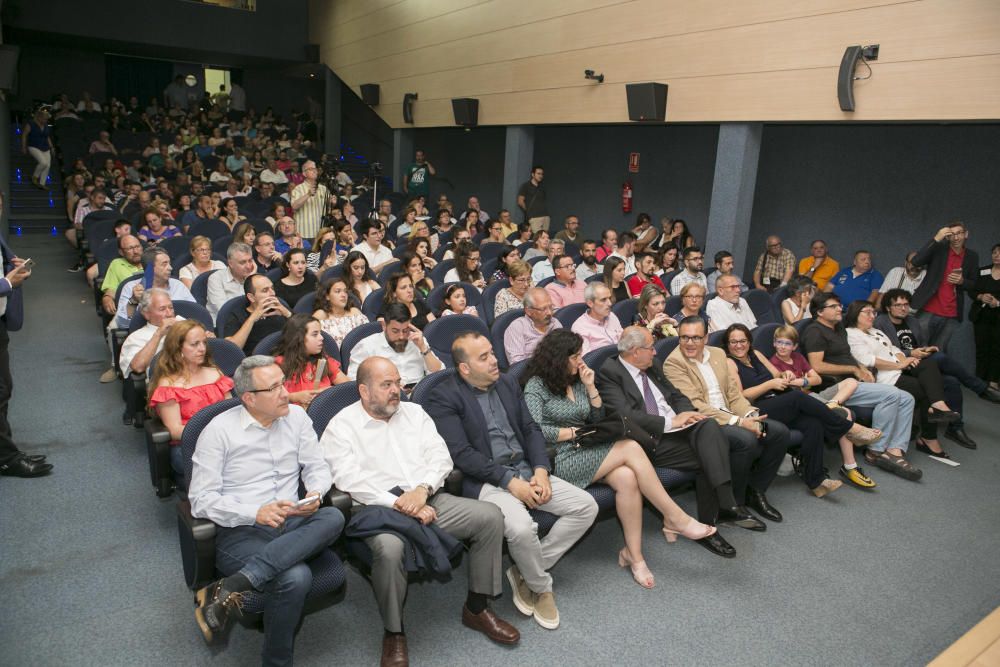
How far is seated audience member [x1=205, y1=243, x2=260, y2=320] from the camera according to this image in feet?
17.1

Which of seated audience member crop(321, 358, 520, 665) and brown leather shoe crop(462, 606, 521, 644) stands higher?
seated audience member crop(321, 358, 520, 665)

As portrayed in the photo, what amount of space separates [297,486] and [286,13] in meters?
17.4

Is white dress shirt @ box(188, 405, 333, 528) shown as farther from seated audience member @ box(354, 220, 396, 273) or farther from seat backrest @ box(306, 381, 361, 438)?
seated audience member @ box(354, 220, 396, 273)

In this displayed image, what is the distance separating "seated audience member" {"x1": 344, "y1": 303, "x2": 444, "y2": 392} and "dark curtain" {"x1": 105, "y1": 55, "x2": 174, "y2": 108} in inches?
713

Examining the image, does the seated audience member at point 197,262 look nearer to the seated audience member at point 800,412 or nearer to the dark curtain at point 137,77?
the seated audience member at point 800,412

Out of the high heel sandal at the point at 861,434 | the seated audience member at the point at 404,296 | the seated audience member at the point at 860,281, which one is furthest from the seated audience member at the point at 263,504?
the seated audience member at the point at 860,281

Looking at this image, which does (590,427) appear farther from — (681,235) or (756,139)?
(681,235)

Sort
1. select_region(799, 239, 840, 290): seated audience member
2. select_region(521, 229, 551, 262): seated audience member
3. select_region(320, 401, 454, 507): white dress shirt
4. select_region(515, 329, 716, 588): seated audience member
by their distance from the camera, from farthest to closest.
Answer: select_region(521, 229, 551, 262): seated audience member, select_region(799, 239, 840, 290): seated audience member, select_region(515, 329, 716, 588): seated audience member, select_region(320, 401, 454, 507): white dress shirt

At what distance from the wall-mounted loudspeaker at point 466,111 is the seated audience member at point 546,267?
14.6 ft

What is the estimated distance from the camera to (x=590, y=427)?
3.45 metres

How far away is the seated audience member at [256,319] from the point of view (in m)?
4.39

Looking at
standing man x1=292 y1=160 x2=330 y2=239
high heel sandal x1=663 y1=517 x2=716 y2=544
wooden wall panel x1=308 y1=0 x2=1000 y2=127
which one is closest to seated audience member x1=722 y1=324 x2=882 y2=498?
high heel sandal x1=663 y1=517 x2=716 y2=544

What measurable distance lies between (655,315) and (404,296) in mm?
1840

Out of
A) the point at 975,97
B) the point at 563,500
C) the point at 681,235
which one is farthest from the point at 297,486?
the point at 681,235
